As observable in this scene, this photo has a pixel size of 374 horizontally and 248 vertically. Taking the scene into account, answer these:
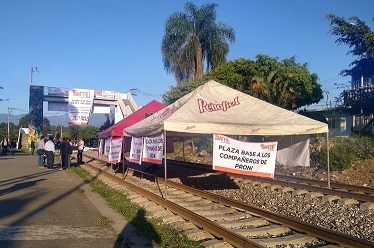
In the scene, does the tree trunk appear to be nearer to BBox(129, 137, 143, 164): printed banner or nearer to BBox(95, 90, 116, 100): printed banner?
BBox(95, 90, 116, 100): printed banner

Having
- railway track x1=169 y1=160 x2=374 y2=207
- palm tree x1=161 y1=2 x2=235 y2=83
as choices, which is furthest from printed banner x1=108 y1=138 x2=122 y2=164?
palm tree x1=161 y1=2 x2=235 y2=83

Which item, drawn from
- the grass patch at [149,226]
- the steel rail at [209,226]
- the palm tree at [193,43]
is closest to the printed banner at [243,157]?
the steel rail at [209,226]

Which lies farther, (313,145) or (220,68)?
(220,68)

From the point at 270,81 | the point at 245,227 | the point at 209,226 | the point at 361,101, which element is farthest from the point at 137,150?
the point at 270,81

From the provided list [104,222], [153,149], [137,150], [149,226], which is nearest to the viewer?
[149,226]

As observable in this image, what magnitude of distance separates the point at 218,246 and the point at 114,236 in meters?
2.07

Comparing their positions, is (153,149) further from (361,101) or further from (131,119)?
(361,101)

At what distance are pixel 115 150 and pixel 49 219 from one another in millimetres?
10158

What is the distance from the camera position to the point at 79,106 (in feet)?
177

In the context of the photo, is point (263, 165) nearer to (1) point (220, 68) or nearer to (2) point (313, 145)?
(2) point (313, 145)

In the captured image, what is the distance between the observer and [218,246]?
7297mm

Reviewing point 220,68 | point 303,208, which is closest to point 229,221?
point 303,208

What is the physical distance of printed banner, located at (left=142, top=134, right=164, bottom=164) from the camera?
43.1 feet

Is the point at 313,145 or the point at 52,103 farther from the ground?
the point at 52,103
